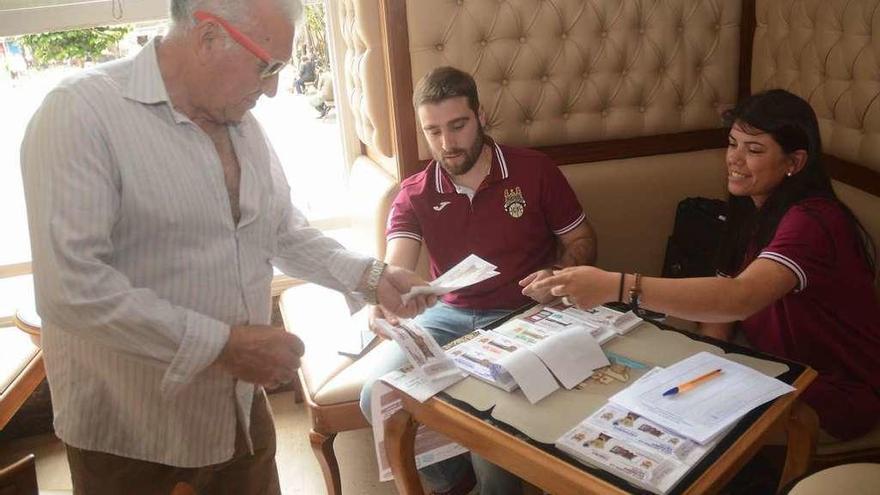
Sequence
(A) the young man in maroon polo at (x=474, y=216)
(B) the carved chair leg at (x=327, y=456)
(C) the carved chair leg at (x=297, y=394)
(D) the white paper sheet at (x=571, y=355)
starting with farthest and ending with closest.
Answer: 1. (C) the carved chair leg at (x=297, y=394)
2. (A) the young man in maroon polo at (x=474, y=216)
3. (B) the carved chair leg at (x=327, y=456)
4. (D) the white paper sheet at (x=571, y=355)

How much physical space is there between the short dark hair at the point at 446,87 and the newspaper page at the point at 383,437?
105 cm

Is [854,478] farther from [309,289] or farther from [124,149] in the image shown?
[309,289]

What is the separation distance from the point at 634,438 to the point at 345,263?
2.74 feet

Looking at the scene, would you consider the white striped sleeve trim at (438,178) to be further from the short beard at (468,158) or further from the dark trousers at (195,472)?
the dark trousers at (195,472)

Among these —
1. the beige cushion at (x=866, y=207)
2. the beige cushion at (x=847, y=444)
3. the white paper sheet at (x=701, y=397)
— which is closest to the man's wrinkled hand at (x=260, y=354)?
the white paper sheet at (x=701, y=397)

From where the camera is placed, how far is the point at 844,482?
1.51 metres

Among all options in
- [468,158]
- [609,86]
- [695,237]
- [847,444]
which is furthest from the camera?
[609,86]

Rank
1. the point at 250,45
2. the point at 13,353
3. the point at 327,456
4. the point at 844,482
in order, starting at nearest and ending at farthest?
the point at 250,45, the point at 844,482, the point at 327,456, the point at 13,353

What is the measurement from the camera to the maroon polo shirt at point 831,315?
1875 mm

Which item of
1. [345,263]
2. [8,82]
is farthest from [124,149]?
[8,82]

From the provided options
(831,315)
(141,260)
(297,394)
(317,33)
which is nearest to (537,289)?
(831,315)

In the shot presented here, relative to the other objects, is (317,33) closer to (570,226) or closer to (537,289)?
(570,226)

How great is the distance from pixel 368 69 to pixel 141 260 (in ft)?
5.30

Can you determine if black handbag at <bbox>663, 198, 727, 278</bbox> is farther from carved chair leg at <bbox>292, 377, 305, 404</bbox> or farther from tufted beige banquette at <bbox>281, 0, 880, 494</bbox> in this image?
carved chair leg at <bbox>292, 377, 305, 404</bbox>
